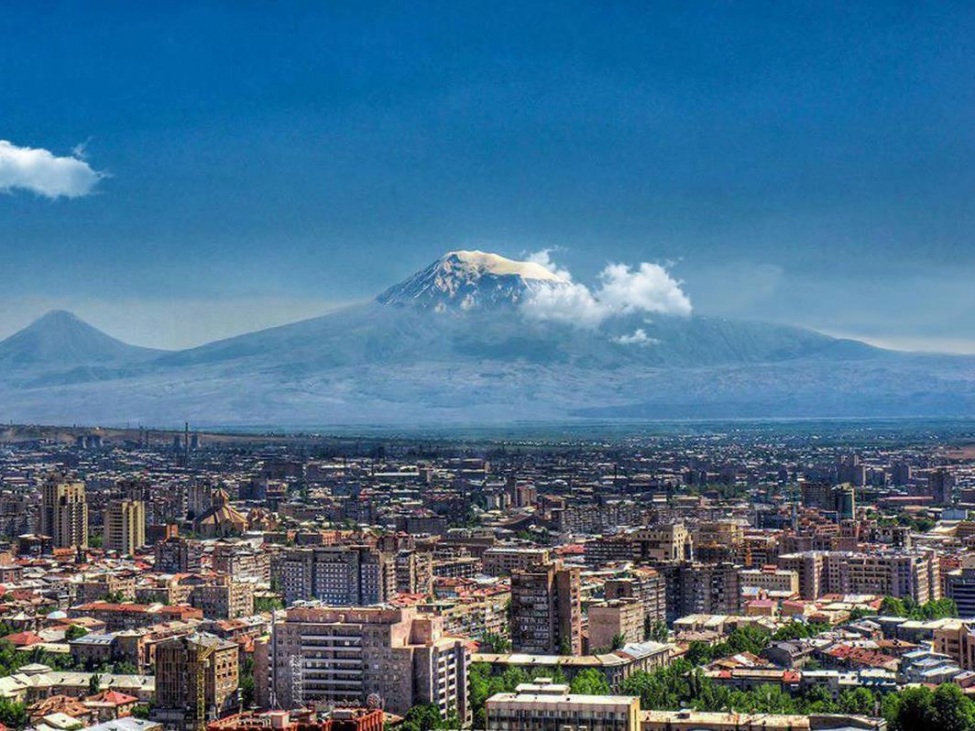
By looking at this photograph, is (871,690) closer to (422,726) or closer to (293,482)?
(422,726)

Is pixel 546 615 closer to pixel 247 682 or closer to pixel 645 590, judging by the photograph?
Result: pixel 645 590

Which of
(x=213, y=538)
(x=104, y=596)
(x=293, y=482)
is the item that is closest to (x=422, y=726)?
(x=104, y=596)

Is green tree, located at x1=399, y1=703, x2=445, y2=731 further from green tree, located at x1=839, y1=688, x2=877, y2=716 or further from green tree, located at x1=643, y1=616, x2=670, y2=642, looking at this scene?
green tree, located at x1=643, y1=616, x2=670, y2=642

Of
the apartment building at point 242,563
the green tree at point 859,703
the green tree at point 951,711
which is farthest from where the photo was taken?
the apartment building at point 242,563

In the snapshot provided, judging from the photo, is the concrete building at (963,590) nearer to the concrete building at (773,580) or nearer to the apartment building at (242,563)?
the concrete building at (773,580)

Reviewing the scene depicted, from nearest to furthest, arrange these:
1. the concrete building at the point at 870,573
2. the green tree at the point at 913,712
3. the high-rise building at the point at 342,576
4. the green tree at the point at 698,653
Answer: the green tree at the point at 913,712 → the green tree at the point at 698,653 → the high-rise building at the point at 342,576 → the concrete building at the point at 870,573

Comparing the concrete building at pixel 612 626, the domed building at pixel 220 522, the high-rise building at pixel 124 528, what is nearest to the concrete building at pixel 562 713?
the concrete building at pixel 612 626

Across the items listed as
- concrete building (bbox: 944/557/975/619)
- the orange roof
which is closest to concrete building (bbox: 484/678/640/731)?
the orange roof
